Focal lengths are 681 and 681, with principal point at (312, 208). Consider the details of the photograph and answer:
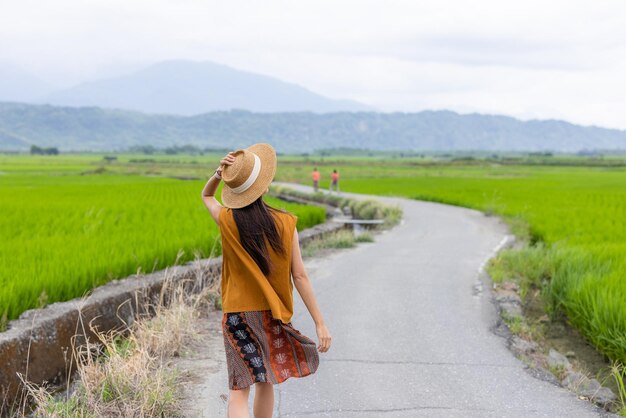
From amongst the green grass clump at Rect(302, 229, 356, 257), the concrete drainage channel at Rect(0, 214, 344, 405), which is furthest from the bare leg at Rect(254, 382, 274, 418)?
the green grass clump at Rect(302, 229, 356, 257)

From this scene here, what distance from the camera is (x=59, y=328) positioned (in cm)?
579

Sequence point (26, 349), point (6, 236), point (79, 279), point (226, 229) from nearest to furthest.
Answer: point (226, 229) < point (26, 349) < point (79, 279) < point (6, 236)

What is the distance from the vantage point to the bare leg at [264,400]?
3629 millimetres

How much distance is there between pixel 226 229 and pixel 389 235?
1280 cm

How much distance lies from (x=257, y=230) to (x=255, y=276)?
24 cm

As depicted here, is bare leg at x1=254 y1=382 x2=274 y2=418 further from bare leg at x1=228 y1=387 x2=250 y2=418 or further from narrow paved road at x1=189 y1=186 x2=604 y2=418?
narrow paved road at x1=189 y1=186 x2=604 y2=418

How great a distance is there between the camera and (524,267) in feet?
34.1

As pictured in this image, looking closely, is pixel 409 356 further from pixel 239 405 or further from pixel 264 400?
pixel 239 405

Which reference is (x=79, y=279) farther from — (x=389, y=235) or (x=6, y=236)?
(x=389, y=235)

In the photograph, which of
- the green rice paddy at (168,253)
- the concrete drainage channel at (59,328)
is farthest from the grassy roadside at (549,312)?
the concrete drainage channel at (59,328)

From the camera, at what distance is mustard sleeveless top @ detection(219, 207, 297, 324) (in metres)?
3.47

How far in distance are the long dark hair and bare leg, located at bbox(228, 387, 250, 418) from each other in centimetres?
68

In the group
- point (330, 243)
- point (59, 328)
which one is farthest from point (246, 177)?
point (330, 243)

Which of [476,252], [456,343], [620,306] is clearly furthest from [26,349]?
[476,252]
